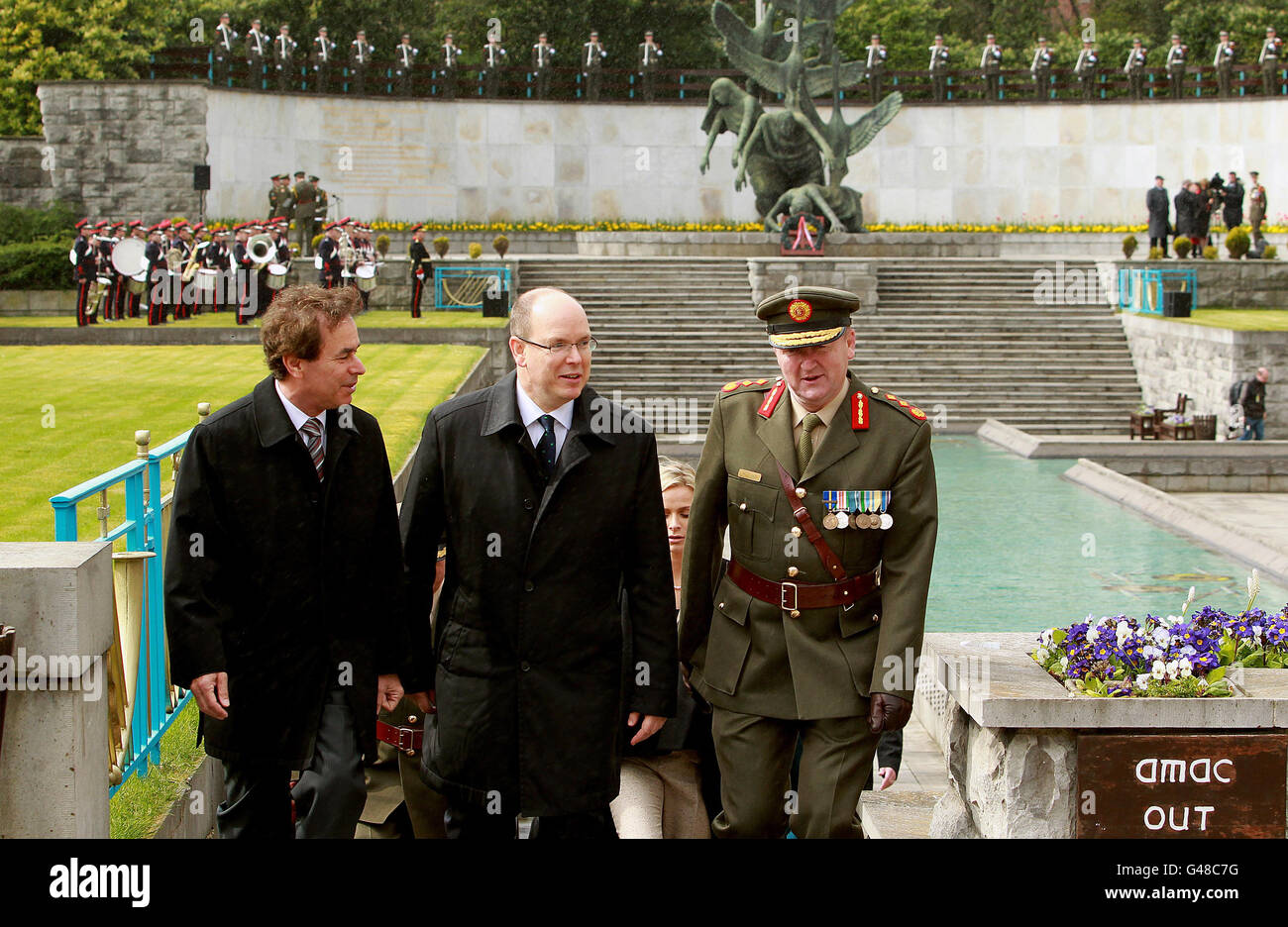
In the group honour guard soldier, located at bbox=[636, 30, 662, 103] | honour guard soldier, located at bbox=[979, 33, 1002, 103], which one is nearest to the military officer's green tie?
honour guard soldier, located at bbox=[636, 30, 662, 103]

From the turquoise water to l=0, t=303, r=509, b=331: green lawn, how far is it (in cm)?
955

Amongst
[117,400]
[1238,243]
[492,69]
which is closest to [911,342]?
[1238,243]

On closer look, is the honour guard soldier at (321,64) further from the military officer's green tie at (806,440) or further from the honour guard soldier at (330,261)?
the military officer's green tie at (806,440)

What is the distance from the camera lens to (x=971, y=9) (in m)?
49.7

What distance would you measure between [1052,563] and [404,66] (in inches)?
1113

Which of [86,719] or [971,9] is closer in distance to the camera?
[86,719]

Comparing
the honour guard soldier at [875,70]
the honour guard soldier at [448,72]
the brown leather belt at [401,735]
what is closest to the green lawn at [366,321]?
the honour guard soldier at [448,72]

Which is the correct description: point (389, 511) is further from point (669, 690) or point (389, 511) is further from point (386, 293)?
point (386, 293)

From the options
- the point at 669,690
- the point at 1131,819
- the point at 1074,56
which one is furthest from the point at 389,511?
the point at 1074,56

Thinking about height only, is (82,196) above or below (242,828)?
above

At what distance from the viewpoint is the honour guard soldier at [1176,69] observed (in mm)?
38375

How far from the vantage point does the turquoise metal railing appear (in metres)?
4.93

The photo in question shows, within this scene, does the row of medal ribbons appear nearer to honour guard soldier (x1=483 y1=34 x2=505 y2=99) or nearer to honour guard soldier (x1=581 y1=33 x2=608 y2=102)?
honour guard soldier (x1=483 y1=34 x2=505 y2=99)

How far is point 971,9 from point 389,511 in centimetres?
4995
